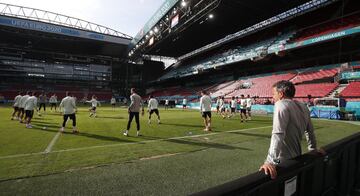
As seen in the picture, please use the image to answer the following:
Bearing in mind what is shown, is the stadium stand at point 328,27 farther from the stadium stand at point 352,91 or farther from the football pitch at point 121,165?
the football pitch at point 121,165

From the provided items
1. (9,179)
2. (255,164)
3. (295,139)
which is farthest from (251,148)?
(9,179)

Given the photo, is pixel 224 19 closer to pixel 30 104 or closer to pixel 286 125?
pixel 30 104

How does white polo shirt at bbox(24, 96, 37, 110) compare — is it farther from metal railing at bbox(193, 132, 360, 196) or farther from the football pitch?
metal railing at bbox(193, 132, 360, 196)

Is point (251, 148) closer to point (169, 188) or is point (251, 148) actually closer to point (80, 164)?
point (169, 188)

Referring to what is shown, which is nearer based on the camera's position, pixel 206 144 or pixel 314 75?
pixel 206 144

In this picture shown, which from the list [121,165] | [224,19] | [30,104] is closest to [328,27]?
[224,19]

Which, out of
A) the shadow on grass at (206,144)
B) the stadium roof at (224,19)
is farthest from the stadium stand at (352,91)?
the shadow on grass at (206,144)

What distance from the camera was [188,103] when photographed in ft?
131

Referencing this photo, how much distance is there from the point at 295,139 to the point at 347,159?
1741 mm

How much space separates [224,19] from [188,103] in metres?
15.5

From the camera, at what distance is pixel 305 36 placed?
94.1ft

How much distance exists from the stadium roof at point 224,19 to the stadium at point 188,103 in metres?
0.27

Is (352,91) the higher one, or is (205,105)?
(352,91)

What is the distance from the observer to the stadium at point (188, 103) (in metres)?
3.80
